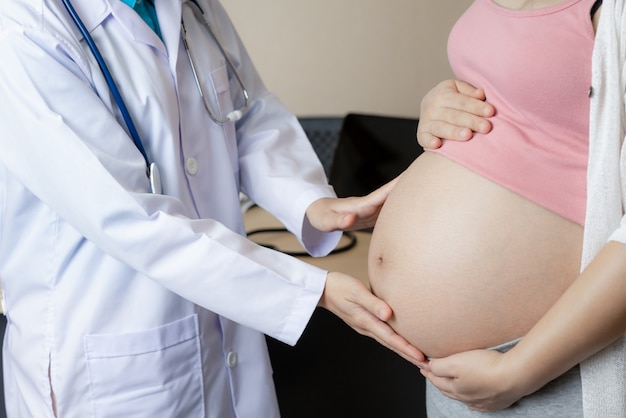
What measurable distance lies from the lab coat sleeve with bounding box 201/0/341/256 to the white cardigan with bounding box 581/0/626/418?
52 cm

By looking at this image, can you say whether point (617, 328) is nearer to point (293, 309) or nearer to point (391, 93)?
point (293, 309)

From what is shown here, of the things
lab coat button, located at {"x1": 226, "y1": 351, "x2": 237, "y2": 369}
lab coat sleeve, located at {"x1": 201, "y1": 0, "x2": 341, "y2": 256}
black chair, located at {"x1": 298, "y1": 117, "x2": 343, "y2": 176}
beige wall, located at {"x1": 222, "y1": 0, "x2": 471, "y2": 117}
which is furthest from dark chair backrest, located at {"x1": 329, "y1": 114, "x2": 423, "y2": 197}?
lab coat button, located at {"x1": 226, "y1": 351, "x2": 237, "y2": 369}

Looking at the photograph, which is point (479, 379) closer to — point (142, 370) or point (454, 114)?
point (454, 114)

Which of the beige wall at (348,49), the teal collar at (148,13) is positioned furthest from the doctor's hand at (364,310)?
the beige wall at (348,49)

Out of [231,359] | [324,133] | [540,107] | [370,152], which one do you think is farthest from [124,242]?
[324,133]

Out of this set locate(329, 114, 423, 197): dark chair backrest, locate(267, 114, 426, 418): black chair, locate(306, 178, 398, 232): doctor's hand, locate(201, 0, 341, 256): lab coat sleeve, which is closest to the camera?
locate(306, 178, 398, 232): doctor's hand

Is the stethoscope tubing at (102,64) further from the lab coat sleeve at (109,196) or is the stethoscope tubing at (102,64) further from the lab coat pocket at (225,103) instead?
the lab coat pocket at (225,103)

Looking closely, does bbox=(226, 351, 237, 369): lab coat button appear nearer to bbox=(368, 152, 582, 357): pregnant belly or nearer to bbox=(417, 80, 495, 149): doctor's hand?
bbox=(368, 152, 582, 357): pregnant belly

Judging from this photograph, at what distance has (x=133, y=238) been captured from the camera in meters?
0.92

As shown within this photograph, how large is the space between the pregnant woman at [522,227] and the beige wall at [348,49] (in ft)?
4.70

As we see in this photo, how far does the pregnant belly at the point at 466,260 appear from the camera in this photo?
2.64 feet

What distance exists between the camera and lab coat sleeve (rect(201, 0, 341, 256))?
3.97 ft

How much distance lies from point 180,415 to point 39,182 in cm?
39

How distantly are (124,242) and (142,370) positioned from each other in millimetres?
203
